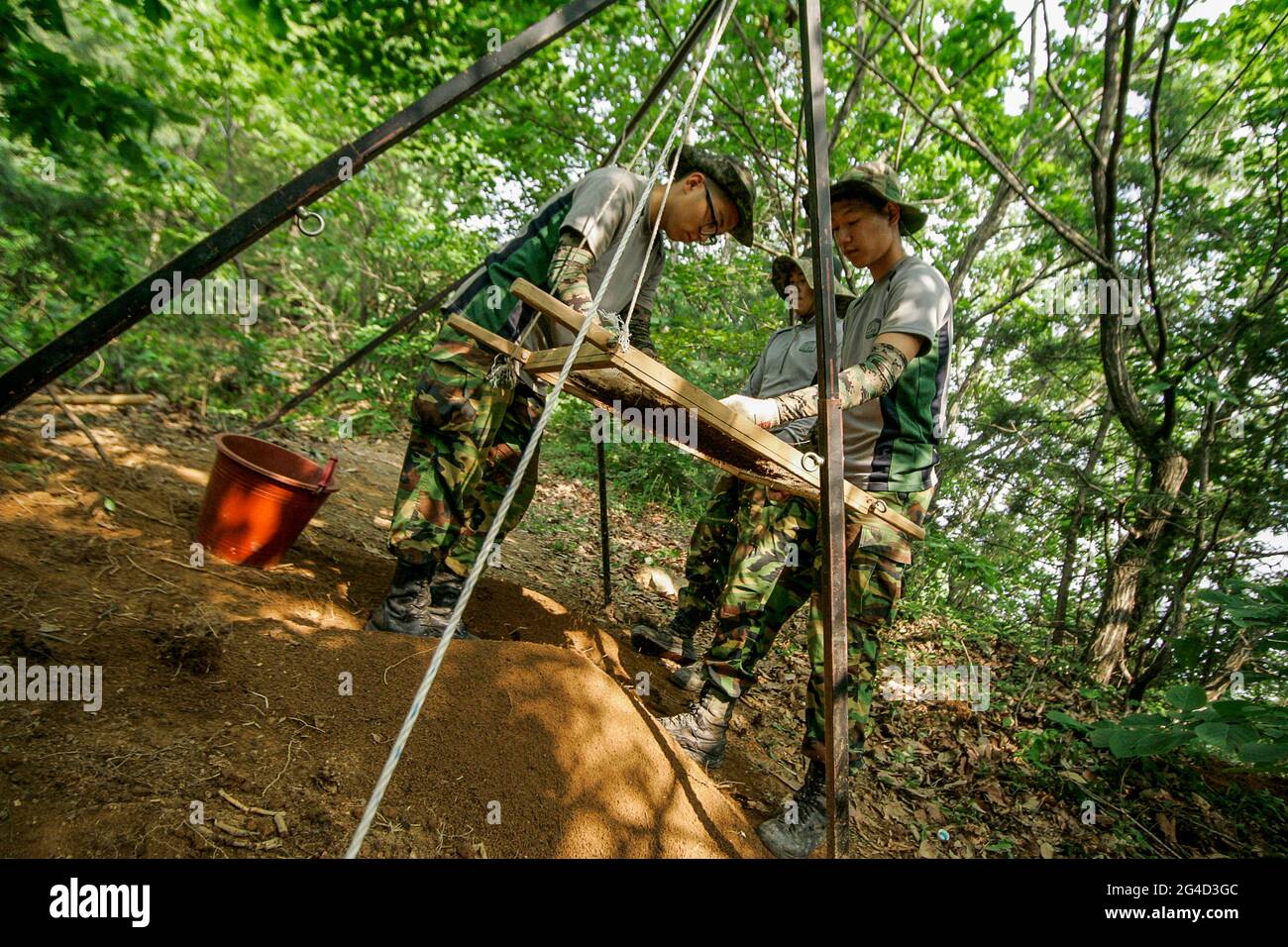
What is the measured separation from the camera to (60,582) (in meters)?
2.41

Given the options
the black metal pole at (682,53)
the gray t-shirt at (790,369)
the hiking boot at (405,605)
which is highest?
the black metal pole at (682,53)

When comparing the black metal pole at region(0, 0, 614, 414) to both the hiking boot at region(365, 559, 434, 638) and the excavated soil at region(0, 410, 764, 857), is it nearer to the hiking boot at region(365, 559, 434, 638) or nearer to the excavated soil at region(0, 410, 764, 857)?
the excavated soil at region(0, 410, 764, 857)

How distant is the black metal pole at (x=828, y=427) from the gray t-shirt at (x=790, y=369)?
1462 millimetres

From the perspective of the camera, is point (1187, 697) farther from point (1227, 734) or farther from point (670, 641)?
point (670, 641)

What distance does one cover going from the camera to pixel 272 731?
6.48 ft

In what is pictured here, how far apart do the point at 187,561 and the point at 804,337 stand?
3.59 meters

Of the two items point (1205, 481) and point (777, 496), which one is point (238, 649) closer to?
point (777, 496)

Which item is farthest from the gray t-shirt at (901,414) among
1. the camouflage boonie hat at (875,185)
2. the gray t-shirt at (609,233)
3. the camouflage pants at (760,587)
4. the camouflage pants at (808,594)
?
the gray t-shirt at (609,233)

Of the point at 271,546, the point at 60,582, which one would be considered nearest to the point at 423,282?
the point at 271,546

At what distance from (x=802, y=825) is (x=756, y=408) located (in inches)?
69.4

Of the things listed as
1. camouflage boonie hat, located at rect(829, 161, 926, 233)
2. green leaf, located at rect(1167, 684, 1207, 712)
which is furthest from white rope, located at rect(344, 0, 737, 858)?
green leaf, located at rect(1167, 684, 1207, 712)

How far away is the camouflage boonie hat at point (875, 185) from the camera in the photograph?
8.49 ft

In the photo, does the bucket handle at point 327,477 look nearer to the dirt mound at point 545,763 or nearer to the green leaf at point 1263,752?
the dirt mound at point 545,763

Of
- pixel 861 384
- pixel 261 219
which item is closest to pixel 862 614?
pixel 861 384
